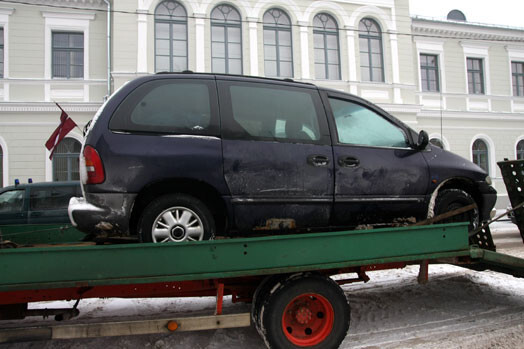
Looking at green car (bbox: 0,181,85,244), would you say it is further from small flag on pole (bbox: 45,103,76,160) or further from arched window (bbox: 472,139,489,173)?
arched window (bbox: 472,139,489,173)

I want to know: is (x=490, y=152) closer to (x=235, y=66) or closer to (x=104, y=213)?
(x=235, y=66)

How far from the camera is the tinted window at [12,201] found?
748 centimetres

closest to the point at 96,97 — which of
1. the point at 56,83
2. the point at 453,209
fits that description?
the point at 56,83

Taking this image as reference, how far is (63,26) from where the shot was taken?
1380 centimetres

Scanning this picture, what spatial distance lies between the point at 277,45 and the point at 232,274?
543 inches

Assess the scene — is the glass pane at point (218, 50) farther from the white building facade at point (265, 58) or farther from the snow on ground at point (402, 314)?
the snow on ground at point (402, 314)

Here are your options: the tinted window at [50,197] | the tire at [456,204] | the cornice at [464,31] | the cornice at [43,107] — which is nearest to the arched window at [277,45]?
the cornice at [464,31]

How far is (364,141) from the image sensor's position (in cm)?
375

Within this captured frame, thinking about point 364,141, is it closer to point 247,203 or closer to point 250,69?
point 247,203

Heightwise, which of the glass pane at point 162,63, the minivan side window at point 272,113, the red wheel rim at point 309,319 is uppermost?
the glass pane at point 162,63

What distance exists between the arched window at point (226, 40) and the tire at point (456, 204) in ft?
39.2

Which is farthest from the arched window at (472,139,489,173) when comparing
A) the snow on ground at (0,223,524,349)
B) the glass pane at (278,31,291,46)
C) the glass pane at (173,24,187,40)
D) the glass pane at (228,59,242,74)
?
the glass pane at (173,24,187,40)

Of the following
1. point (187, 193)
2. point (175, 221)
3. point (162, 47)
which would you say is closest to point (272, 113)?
point (187, 193)

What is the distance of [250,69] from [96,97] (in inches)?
237
